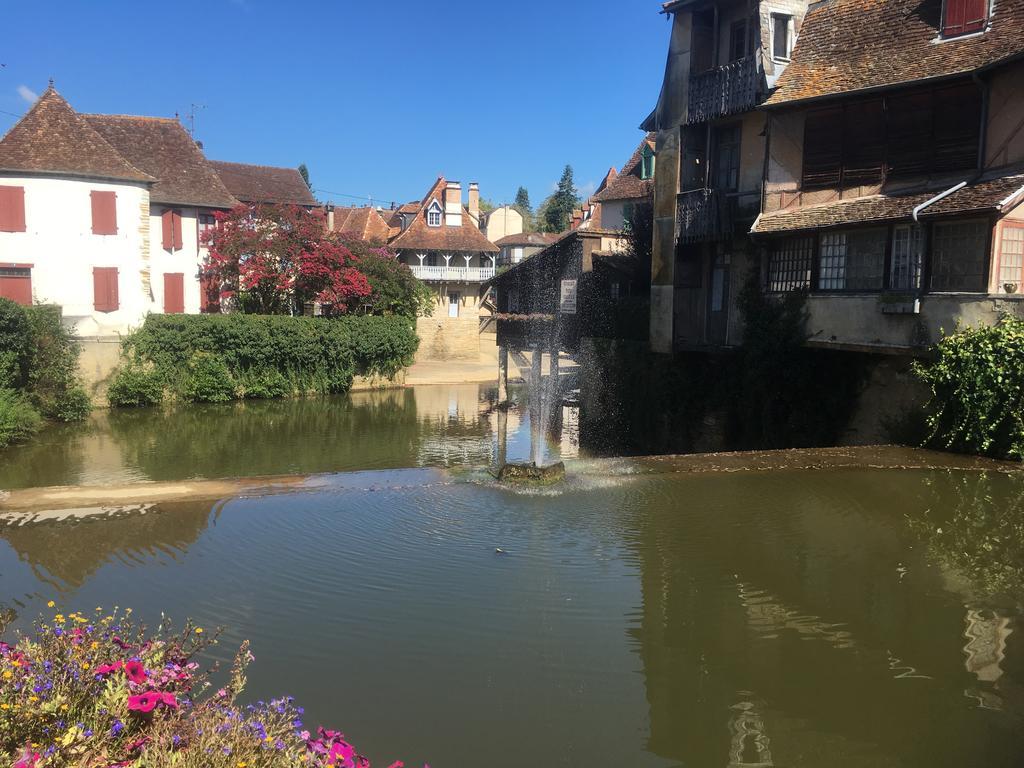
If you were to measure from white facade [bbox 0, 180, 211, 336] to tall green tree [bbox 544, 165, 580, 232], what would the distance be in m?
73.8

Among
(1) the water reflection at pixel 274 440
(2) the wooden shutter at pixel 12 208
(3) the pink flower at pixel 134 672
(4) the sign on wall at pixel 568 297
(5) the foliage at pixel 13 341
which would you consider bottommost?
(1) the water reflection at pixel 274 440

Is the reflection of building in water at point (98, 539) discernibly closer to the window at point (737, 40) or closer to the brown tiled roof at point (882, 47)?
the brown tiled roof at point (882, 47)

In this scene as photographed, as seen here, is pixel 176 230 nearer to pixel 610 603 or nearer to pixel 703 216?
pixel 703 216

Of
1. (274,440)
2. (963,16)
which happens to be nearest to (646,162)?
(274,440)

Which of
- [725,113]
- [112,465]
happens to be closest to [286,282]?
[112,465]

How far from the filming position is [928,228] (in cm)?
1585

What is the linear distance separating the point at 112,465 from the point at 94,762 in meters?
20.1

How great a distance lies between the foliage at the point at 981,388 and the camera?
13.5 m

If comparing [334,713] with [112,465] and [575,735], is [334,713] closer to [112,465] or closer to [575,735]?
[575,735]

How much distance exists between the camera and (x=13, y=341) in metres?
27.0

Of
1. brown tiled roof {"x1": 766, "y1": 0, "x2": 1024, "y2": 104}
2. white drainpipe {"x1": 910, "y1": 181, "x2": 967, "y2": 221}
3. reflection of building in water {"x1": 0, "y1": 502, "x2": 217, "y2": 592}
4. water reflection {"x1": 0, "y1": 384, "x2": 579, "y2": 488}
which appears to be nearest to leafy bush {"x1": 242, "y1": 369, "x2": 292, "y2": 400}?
water reflection {"x1": 0, "y1": 384, "x2": 579, "y2": 488}

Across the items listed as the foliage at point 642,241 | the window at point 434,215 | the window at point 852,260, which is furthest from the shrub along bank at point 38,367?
the window at point 434,215

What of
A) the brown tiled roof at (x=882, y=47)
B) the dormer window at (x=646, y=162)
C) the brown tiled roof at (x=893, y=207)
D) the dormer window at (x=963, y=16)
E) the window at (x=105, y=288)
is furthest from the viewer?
the dormer window at (x=646, y=162)

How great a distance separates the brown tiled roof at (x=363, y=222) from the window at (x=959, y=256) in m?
47.1
